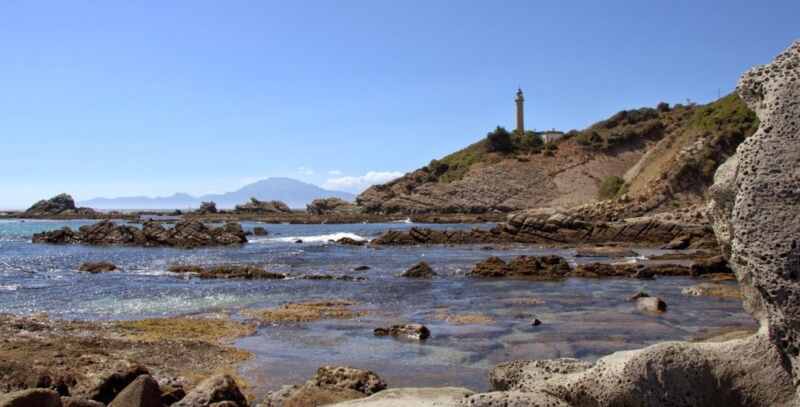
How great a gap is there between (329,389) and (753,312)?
18.2 ft

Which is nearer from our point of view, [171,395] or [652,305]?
[171,395]

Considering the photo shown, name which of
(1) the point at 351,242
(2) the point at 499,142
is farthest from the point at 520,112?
(1) the point at 351,242

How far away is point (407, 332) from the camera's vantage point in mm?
15961

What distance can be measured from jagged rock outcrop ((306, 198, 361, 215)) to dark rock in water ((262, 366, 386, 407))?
97770 millimetres

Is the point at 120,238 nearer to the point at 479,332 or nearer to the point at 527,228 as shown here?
the point at 527,228

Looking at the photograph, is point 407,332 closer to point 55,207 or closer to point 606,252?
point 606,252

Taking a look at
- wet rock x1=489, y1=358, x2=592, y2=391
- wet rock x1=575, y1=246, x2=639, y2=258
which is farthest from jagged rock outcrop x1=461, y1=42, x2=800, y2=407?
wet rock x1=575, y1=246, x2=639, y2=258

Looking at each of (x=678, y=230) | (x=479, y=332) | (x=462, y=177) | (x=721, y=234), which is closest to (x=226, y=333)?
(x=479, y=332)

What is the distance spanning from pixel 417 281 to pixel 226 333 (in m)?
12.2

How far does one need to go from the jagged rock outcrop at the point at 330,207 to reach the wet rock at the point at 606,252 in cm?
7137

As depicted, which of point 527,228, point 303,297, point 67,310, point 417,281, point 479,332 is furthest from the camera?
point 527,228

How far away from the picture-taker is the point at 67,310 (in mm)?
20469

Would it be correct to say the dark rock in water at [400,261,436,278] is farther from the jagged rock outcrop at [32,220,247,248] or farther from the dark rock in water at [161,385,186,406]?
the jagged rock outcrop at [32,220,247,248]

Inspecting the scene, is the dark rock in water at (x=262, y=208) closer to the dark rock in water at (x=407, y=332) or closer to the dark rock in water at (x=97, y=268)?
the dark rock in water at (x=97, y=268)
